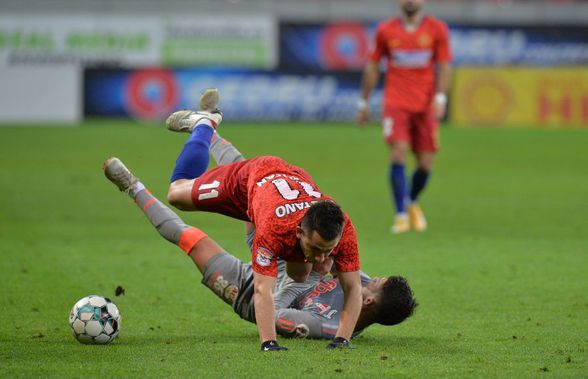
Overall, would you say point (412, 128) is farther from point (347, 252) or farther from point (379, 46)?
point (347, 252)

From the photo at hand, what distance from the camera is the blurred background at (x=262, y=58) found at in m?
28.4

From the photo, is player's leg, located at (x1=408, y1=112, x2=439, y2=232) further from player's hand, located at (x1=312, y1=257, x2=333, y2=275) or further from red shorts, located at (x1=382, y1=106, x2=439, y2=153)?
player's hand, located at (x1=312, y1=257, x2=333, y2=275)

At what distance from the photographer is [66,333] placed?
693 centimetres

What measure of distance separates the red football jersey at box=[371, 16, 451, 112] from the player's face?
A: 21.6ft

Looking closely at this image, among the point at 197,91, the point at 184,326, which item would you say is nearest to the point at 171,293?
the point at 184,326

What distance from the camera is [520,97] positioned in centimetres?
2823

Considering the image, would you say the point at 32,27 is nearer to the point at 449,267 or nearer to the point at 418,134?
the point at 418,134

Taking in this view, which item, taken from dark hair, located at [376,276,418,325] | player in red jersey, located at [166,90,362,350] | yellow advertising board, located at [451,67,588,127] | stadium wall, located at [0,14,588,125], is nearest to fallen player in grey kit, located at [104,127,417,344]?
dark hair, located at [376,276,418,325]

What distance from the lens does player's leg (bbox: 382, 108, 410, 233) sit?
1240 cm

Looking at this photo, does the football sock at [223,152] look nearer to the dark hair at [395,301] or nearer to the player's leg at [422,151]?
the dark hair at [395,301]

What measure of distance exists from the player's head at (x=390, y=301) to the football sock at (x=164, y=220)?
1.37 meters

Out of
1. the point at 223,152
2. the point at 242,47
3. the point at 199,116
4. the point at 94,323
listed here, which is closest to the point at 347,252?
the point at 94,323

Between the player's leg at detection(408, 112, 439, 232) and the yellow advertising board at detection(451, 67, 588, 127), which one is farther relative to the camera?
the yellow advertising board at detection(451, 67, 588, 127)

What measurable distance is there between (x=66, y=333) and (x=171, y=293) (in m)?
1.75
